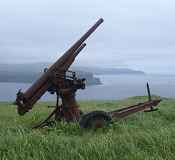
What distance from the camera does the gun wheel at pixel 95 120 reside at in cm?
1234

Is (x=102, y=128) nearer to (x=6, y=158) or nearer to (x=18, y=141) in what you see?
(x=18, y=141)

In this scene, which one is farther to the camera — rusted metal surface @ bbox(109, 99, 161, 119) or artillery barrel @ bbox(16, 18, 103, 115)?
rusted metal surface @ bbox(109, 99, 161, 119)

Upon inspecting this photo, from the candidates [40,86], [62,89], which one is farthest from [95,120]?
[40,86]

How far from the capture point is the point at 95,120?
12539 mm

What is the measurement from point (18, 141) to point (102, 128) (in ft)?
12.2

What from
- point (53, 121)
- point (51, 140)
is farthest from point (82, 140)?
point (53, 121)

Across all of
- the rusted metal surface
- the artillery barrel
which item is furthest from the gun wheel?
the artillery barrel

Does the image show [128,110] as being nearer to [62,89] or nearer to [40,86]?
[62,89]

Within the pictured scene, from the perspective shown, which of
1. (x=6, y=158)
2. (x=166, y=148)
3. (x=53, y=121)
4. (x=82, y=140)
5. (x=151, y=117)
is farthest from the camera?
(x=151, y=117)

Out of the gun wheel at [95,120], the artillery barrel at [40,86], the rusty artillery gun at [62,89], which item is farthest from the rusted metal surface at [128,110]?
the artillery barrel at [40,86]

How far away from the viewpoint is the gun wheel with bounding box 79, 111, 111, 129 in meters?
12.3

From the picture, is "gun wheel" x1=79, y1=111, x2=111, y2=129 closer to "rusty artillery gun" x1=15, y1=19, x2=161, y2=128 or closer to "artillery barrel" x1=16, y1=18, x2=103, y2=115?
"rusty artillery gun" x1=15, y1=19, x2=161, y2=128

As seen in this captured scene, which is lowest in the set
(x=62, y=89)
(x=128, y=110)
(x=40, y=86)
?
(x=128, y=110)

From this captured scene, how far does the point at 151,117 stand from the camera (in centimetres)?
1567
